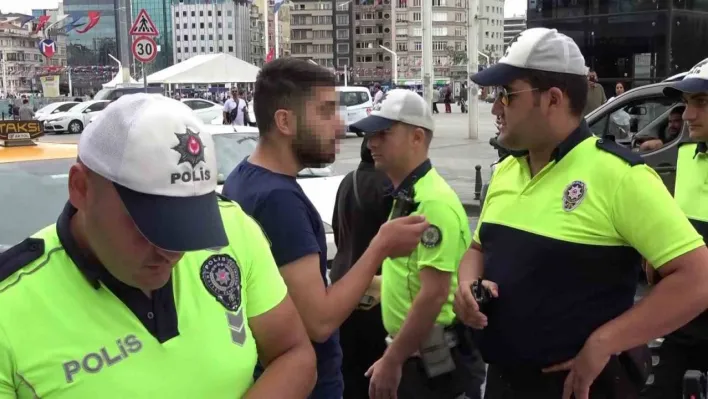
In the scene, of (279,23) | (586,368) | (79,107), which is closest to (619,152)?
(586,368)

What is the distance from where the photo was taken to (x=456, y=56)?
381ft

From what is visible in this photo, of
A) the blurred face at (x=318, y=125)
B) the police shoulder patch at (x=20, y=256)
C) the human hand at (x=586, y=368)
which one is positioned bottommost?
the human hand at (x=586, y=368)

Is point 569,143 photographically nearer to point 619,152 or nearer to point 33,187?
point 619,152

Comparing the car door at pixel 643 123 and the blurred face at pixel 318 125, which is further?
the car door at pixel 643 123

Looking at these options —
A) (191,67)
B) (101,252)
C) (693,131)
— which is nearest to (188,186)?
(101,252)

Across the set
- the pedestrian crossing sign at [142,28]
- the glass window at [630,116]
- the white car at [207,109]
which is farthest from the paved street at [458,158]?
the white car at [207,109]

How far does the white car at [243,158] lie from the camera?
6.67 m

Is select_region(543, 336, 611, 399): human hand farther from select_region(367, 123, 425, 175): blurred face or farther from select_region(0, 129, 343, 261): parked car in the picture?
select_region(0, 129, 343, 261): parked car

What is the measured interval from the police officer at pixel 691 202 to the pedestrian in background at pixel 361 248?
1.21m

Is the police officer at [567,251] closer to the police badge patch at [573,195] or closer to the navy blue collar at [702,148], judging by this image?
the police badge patch at [573,195]

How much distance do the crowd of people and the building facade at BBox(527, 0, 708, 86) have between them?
24.6 feet

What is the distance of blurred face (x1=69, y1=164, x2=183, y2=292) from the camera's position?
1411 mm

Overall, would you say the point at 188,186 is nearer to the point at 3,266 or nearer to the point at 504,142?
the point at 3,266

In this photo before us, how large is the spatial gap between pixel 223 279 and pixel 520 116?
3.87ft
